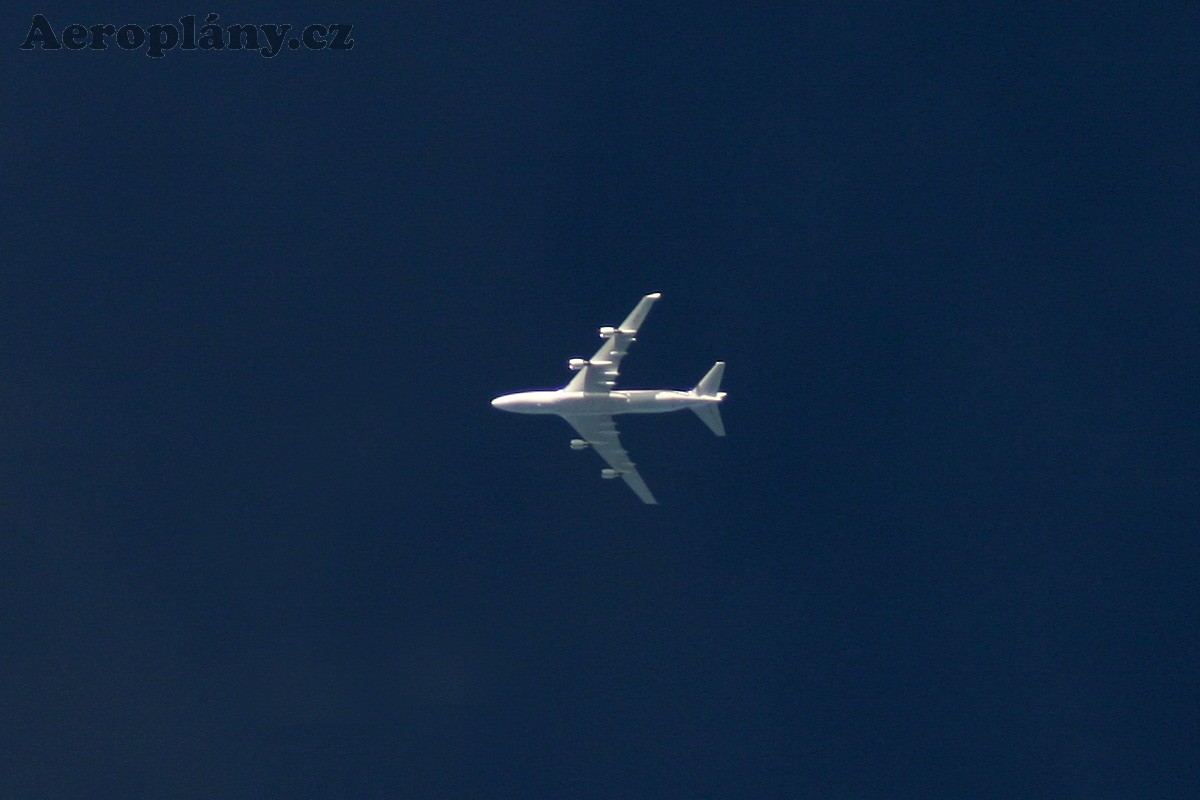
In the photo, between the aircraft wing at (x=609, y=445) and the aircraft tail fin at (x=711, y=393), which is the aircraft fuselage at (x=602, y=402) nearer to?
the aircraft tail fin at (x=711, y=393)

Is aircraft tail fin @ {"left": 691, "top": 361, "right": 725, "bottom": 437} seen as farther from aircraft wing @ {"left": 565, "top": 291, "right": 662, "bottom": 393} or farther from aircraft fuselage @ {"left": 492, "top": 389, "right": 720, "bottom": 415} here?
aircraft wing @ {"left": 565, "top": 291, "right": 662, "bottom": 393}

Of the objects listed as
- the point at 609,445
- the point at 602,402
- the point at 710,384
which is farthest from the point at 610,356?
the point at 609,445

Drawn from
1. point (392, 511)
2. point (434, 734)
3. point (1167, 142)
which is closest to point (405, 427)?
point (392, 511)

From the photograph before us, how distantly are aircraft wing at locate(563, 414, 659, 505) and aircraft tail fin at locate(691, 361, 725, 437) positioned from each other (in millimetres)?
10826

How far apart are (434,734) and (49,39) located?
97.3 m

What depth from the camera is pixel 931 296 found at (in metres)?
186

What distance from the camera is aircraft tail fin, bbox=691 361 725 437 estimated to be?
170m

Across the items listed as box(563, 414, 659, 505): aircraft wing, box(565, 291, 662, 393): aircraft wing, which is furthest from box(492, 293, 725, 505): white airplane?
box(563, 414, 659, 505): aircraft wing

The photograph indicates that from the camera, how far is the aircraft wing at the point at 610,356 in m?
170

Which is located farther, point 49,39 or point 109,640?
point 49,39

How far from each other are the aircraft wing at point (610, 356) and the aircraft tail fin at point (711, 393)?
9.26 metres

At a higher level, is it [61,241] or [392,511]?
[61,241]

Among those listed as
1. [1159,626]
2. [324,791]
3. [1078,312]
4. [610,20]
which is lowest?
[324,791]

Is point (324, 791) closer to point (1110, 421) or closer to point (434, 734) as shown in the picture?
point (434, 734)
